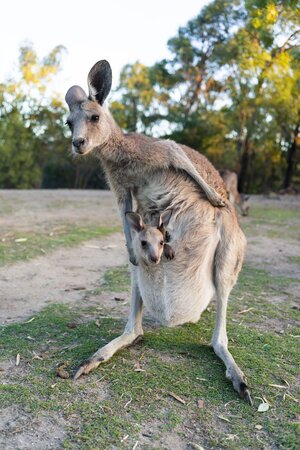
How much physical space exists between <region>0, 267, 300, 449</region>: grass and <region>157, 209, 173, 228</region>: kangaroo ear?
2.33 ft

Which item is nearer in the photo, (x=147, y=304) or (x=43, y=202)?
(x=147, y=304)

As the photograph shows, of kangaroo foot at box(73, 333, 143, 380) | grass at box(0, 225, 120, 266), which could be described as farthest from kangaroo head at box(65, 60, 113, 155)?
grass at box(0, 225, 120, 266)

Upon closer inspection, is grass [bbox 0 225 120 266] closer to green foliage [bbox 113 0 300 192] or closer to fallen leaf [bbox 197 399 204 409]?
fallen leaf [bbox 197 399 204 409]

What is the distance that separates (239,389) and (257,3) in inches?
200

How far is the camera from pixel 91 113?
2.57m

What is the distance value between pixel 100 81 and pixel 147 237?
2.91 feet

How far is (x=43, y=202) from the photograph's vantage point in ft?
34.2

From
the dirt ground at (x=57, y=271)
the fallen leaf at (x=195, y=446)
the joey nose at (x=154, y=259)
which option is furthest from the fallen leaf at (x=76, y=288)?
the fallen leaf at (x=195, y=446)

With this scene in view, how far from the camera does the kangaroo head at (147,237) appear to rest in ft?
8.31

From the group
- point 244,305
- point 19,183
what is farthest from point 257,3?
point 19,183

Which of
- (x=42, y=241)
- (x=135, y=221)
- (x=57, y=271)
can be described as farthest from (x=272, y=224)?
(x=135, y=221)

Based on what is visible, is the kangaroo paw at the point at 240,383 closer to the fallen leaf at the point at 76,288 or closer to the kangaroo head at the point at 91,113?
the kangaroo head at the point at 91,113

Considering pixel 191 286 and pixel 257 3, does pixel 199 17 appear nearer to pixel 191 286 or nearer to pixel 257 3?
pixel 257 3

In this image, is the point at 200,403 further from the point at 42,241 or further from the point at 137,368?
the point at 42,241
